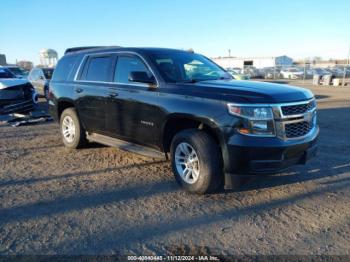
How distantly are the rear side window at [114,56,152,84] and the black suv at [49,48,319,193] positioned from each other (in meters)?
0.02

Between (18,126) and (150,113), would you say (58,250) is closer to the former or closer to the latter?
(150,113)

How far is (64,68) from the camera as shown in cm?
738

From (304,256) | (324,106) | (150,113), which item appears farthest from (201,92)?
(324,106)

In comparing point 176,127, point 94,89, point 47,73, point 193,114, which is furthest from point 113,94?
point 47,73

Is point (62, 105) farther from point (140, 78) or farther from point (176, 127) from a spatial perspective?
point (176, 127)

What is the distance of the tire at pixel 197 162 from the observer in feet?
14.6

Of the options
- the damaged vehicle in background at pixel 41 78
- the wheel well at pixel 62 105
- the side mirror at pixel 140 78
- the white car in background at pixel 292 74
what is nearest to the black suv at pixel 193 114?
the side mirror at pixel 140 78

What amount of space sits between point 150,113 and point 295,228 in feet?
8.24

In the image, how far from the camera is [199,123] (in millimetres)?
4824

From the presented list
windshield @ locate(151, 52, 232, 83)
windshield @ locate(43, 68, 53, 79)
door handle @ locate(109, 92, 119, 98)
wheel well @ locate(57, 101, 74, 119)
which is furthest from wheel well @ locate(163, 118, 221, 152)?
windshield @ locate(43, 68, 53, 79)

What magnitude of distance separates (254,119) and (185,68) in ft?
5.99

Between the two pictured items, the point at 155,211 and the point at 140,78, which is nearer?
the point at 155,211

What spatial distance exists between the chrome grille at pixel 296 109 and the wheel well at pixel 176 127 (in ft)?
3.08

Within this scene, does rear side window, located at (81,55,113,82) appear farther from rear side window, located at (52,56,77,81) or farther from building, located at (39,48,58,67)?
building, located at (39,48,58,67)
